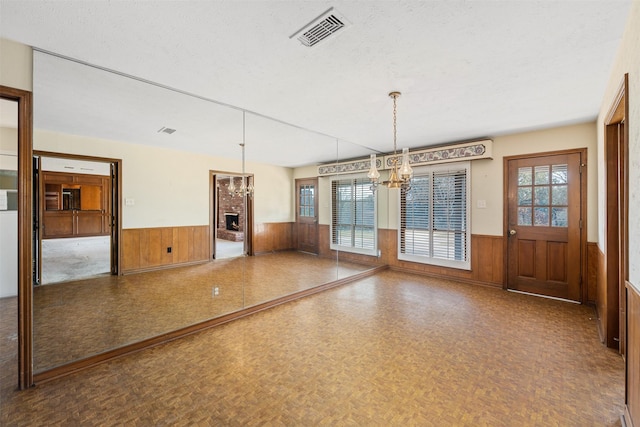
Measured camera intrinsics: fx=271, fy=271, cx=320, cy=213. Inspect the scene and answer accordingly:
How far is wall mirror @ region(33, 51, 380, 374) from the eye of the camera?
8.02 ft

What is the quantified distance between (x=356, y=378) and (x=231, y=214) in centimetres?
253

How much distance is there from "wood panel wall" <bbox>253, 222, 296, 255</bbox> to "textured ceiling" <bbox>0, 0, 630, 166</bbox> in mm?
1018

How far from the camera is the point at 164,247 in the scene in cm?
388

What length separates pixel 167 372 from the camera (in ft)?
6.98

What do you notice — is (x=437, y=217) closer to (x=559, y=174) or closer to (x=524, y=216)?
(x=524, y=216)

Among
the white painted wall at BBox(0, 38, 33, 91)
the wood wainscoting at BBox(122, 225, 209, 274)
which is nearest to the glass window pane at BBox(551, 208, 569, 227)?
the wood wainscoting at BBox(122, 225, 209, 274)

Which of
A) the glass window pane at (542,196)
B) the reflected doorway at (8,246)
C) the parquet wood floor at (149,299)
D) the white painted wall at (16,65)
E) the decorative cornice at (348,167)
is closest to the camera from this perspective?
the white painted wall at (16,65)

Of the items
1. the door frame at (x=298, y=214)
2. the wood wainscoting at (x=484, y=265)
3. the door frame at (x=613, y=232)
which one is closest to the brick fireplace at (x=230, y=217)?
the door frame at (x=298, y=214)

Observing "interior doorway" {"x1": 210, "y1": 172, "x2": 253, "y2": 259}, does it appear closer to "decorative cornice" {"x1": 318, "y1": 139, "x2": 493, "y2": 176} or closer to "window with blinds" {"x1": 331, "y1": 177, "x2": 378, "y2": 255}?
"decorative cornice" {"x1": 318, "y1": 139, "x2": 493, "y2": 176}

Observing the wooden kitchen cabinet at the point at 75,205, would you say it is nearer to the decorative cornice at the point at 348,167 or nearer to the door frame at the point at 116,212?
the door frame at the point at 116,212

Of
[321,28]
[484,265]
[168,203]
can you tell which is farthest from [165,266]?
[484,265]

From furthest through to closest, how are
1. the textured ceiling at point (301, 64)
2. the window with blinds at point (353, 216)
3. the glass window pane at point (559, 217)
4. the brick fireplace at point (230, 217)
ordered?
the window with blinds at point (353, 216), the glass window pane at point (559, 217), the brick fireplace at point (230, 217), the textured ceiling at point (301, 64)

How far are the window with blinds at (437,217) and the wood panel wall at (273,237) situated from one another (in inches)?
95.3

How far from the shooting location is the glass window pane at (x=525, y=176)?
4.08m
